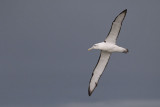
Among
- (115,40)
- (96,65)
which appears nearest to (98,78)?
(96,65)

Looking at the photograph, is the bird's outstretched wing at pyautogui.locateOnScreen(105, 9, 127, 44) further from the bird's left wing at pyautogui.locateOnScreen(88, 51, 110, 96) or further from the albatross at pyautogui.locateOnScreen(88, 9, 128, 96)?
the bird's left wing at pyautogui.locateOnScreen(88, 51, 110, 96)

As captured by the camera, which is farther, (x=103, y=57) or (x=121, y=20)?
(x=103, y=57)

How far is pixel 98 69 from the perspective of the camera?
56.0 m

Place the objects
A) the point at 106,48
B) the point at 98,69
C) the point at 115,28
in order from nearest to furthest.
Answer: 1. the point at 115,28
2. the point at 106,48
3. the point at 98,69

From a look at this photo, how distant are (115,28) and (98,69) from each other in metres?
5.37

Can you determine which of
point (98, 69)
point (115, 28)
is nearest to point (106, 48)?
point (115, 28)

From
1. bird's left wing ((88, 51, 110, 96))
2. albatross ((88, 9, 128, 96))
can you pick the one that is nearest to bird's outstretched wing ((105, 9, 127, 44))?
albatross ((88, 9, 128, 96))

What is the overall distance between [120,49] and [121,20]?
2983mm

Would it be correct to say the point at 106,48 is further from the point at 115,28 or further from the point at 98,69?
the point at 98,69

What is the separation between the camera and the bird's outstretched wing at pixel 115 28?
170ft

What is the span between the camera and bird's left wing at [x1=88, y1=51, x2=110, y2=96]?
55438 millimetres

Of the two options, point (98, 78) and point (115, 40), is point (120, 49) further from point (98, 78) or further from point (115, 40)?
point (98, 78)

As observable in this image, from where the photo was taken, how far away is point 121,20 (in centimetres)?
5216

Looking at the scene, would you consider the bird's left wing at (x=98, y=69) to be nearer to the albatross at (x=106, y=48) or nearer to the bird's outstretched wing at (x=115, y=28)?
the albatross at (x=106, y=48)
